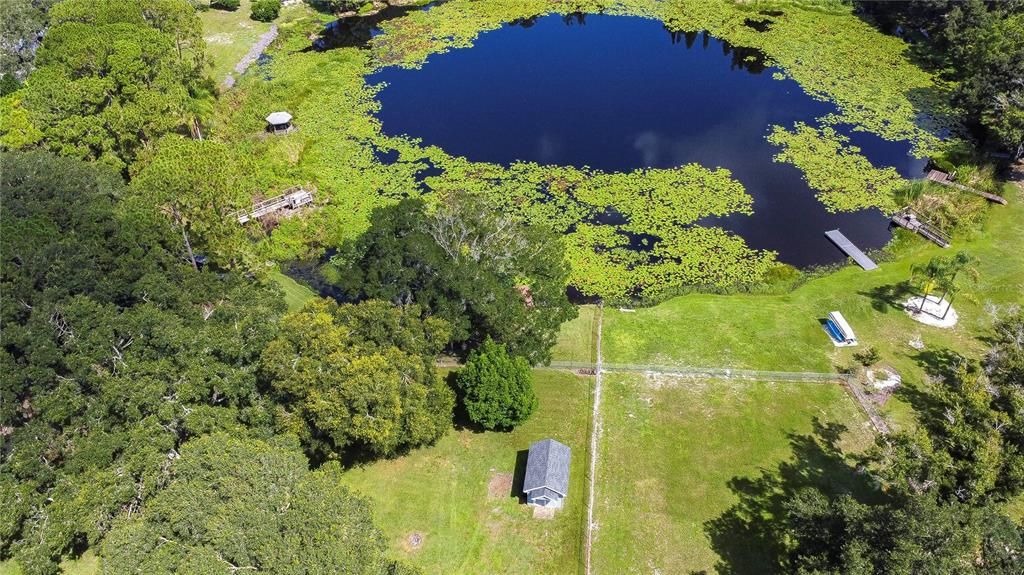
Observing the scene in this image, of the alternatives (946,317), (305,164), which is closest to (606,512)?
(946,317)

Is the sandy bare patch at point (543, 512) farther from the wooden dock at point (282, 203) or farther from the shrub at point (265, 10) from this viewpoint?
the shrub at point (265, 10)

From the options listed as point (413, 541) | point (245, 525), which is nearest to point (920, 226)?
point (413, 541)

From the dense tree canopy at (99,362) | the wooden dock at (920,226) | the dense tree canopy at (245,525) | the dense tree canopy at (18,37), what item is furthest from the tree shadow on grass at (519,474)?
the dense tree canopy at (18,37)

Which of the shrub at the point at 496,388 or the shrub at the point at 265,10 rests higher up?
the shrub at the point at 265,10

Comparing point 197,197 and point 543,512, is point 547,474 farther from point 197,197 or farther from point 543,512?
point 197,197

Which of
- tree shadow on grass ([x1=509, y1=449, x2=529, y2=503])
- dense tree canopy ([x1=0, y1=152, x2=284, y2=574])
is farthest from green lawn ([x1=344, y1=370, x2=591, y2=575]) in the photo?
dense tree canopy ([x1=0, y1=152, x2=284, y2=574])

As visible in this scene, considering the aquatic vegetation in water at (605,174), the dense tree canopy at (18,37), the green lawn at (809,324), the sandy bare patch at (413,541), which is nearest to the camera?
the sandy bare patch at (413,541)
